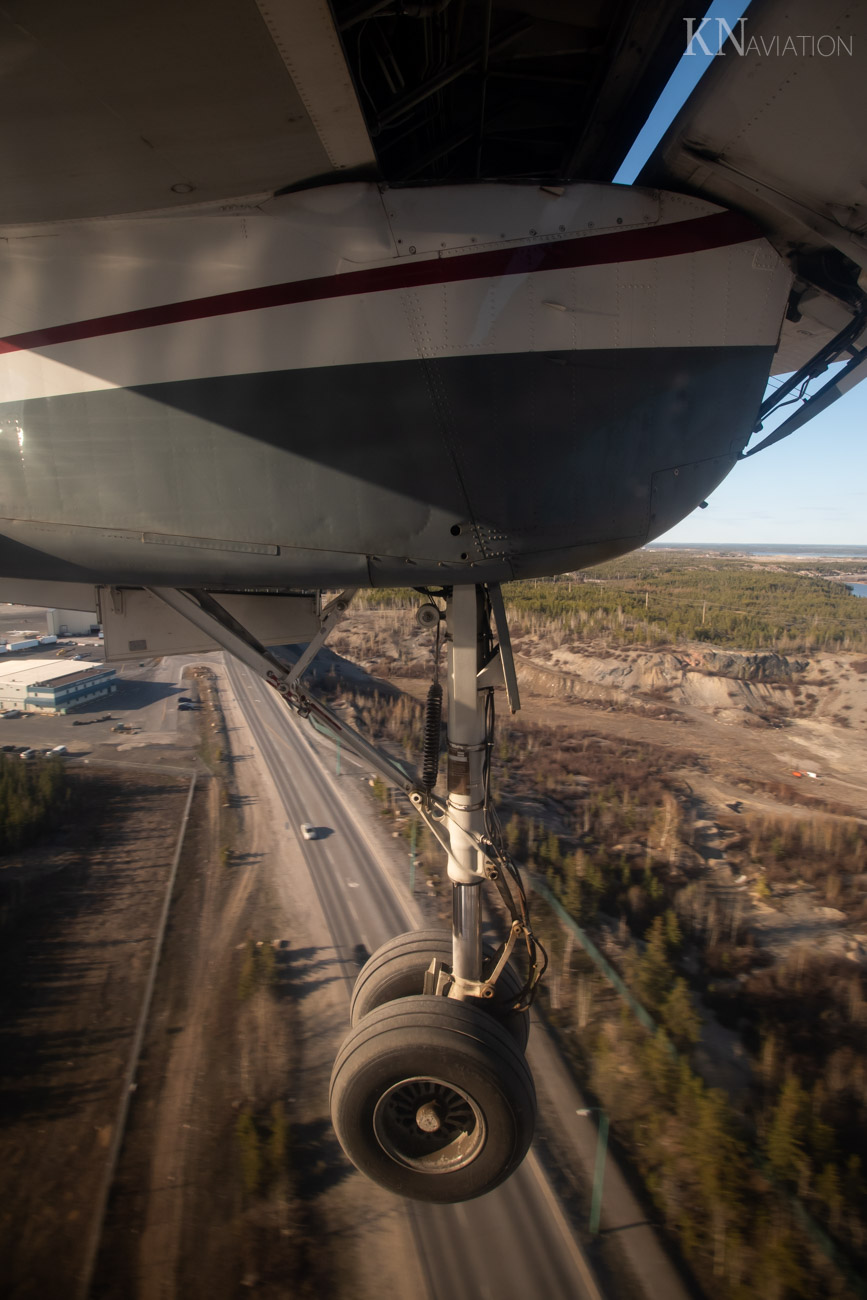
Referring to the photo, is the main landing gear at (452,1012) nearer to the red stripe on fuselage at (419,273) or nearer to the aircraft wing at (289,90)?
the red stripe on fuselage at (419,273)

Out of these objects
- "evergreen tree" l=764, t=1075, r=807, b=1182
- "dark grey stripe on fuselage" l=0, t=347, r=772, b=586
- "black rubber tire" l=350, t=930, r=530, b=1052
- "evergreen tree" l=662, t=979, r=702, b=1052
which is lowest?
"evergreen tree" l=764, t=1075, r=807, b=1182

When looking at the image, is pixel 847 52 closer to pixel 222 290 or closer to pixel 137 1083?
pixel 222 290

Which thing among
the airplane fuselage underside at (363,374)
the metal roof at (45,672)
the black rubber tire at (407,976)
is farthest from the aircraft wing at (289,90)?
the metal roof at (45,672)

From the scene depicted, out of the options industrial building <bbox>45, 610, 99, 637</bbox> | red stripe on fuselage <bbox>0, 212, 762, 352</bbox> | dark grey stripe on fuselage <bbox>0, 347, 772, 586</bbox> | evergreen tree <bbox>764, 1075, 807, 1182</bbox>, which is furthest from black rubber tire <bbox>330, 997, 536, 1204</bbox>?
industrial building <bbox>45, 610, 99, 637</bbox>

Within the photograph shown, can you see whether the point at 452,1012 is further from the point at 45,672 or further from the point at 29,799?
the point at 45,672

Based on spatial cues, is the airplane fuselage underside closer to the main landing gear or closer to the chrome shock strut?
the chrome shock strut
